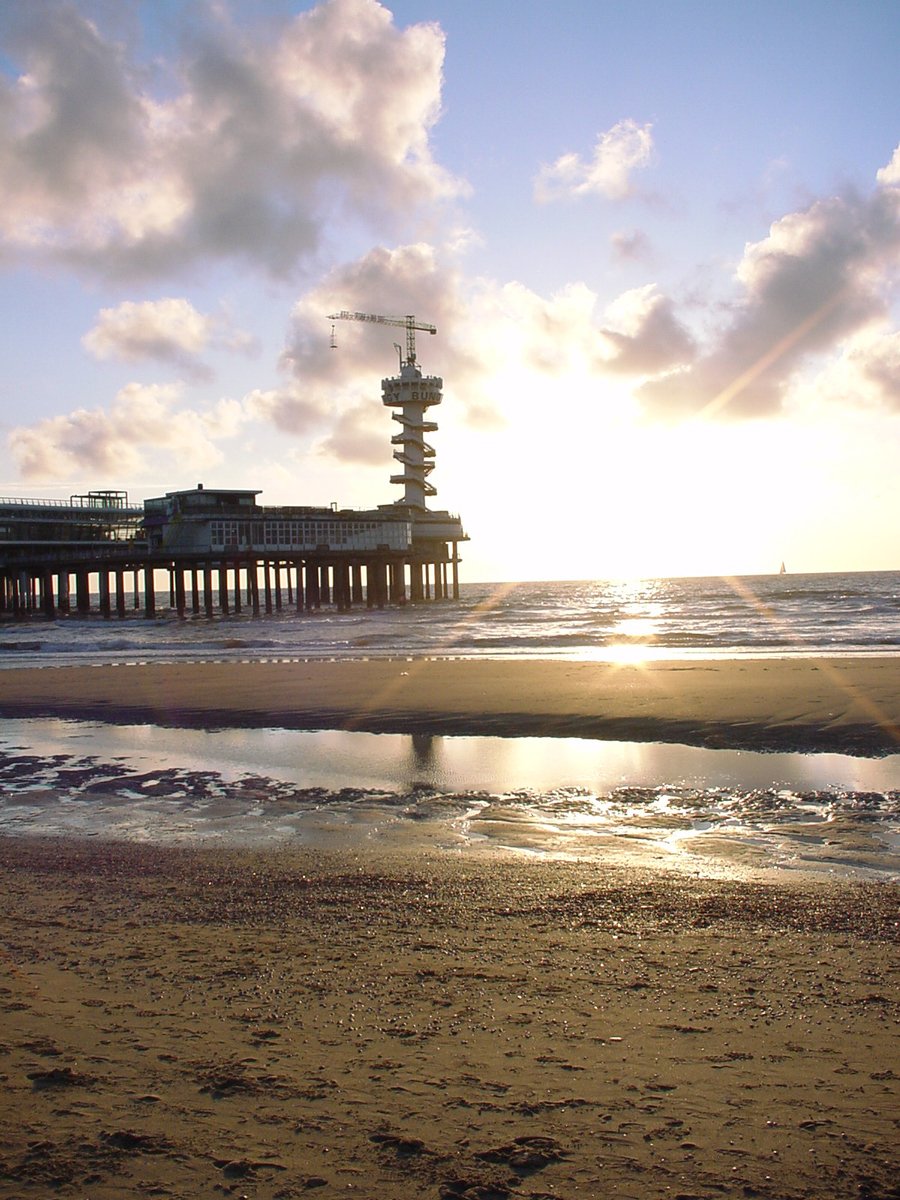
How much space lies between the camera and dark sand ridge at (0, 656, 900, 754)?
46.5 ft

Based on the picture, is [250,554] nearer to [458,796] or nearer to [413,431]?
[413,431]

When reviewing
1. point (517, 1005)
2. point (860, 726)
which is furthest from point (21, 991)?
point (860, 726)

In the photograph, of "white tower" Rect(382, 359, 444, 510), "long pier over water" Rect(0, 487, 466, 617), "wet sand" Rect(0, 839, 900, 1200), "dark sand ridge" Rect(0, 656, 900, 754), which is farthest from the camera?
"white tower" Rect(382, 359, 444, 510)

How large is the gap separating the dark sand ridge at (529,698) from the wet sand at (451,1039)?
7.68 m

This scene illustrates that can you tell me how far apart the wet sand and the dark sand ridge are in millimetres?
7679

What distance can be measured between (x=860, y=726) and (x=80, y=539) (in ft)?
309

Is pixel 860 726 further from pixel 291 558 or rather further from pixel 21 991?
pixel 291 558

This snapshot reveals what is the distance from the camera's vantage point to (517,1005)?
455 centimetres

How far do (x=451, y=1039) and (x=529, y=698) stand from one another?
13725 mm

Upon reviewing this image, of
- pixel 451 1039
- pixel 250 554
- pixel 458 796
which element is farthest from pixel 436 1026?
pixel 250 554

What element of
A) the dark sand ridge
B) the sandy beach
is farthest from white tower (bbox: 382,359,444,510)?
the sandy beach

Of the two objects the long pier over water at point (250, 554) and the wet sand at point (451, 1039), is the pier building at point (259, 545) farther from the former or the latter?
the wet sand at point (451, 1039)

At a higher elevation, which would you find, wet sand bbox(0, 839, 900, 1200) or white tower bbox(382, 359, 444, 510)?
white tower bbox(382, 359, 444, 510)

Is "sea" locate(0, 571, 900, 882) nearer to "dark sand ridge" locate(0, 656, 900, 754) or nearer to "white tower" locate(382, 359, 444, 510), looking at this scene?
"dark sand ridge" locate(0, 656, 900, 754)
